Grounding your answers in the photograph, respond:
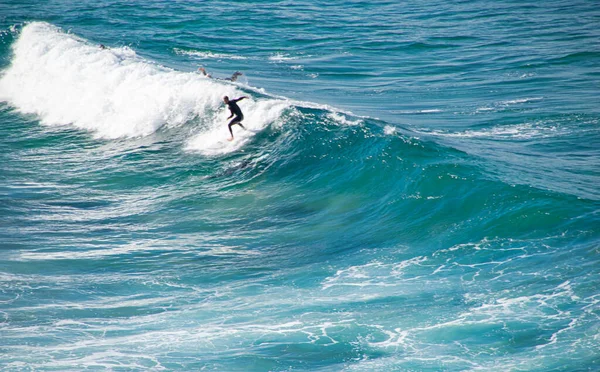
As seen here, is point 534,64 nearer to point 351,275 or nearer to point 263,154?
point 263,154

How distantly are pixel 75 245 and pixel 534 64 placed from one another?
831 inches

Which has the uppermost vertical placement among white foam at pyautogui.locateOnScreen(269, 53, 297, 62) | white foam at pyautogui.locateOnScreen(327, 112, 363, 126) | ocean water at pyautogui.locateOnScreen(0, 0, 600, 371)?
white foam at pyautogui.locateOnScreen(269, 53, 297, 62)

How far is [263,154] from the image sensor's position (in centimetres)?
1889

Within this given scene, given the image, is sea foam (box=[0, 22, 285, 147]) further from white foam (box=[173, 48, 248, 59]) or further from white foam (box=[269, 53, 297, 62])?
white foam (box=[269, 53, 297, 62])

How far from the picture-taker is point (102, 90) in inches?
1013

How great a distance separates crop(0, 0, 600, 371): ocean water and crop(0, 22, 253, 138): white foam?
98 mm

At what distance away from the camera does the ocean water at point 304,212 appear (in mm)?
9969

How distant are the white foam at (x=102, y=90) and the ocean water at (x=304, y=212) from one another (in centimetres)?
10

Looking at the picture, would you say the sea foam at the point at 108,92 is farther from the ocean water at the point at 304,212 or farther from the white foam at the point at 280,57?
the white foam at the point at 280,57

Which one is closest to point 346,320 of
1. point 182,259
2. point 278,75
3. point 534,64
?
point 182,259

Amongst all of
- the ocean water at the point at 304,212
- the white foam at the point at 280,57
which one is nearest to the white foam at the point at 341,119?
the ocean water at the point at 304,212

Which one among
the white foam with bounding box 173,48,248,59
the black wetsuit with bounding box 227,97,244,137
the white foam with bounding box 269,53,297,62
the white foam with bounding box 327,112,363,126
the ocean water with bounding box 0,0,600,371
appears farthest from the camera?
the white foam with bounding box 173,48,248,59

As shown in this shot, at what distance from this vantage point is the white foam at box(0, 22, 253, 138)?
22859 millimetres

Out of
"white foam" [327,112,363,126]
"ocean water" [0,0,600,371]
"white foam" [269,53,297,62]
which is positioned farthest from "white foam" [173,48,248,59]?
"white foam" [327,112,363,126]
